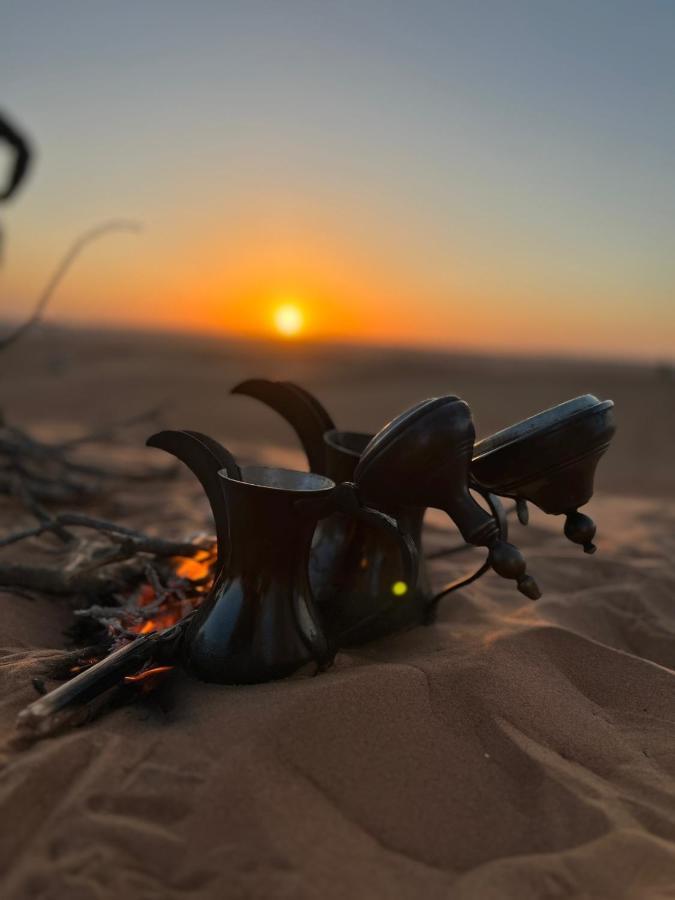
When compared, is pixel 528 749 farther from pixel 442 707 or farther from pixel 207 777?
pixel 207 777

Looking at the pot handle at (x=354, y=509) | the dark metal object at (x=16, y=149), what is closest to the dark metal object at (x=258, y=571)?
the pot handle at (x=354, y=509)

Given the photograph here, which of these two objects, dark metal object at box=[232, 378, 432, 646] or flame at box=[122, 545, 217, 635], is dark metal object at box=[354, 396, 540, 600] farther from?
flame at box=[122, 545, 217, 635]

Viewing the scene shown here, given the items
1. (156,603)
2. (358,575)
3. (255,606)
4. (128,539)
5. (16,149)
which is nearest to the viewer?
(16,149)

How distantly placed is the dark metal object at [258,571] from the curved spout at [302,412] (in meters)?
0.46

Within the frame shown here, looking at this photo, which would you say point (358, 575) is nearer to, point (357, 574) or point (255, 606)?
point (357, 574)

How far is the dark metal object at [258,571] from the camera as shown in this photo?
160 cm

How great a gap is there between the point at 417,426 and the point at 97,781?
3.26 ft

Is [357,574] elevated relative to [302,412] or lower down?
lower down

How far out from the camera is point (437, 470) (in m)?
1.56

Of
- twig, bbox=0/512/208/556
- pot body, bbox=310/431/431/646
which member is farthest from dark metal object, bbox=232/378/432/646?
twig, bbox=0/512/208/556

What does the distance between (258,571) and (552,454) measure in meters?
0.78

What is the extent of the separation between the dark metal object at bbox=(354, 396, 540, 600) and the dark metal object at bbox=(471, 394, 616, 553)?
134 millimetres

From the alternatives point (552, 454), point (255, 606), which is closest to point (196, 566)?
point (255, 606)

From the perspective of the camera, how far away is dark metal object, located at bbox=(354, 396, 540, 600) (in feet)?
5.00
